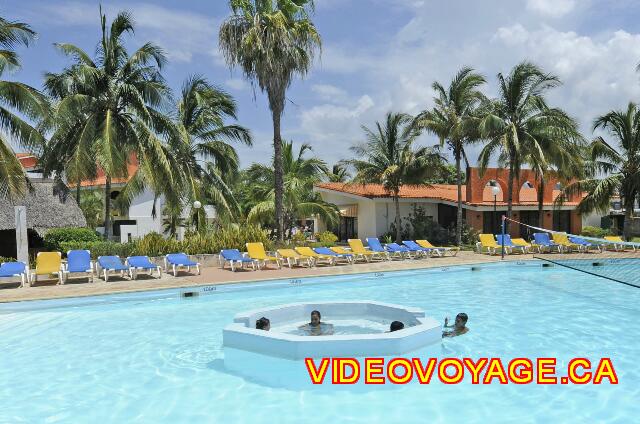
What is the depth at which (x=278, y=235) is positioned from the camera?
21906 mm

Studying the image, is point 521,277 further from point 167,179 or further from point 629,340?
point 167,179

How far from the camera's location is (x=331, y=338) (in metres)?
7.60

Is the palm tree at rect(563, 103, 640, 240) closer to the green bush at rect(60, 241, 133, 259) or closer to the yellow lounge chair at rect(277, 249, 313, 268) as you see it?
the yellow lounge chair at rect(277, 249, 313, 268)

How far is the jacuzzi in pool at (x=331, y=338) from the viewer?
7574mm

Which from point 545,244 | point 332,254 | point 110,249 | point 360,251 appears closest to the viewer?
point 110,249

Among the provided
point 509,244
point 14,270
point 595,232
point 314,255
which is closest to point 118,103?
point 14,270

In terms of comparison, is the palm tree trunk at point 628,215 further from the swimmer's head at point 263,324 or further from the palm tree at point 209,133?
the swimmer's head at point 263,324

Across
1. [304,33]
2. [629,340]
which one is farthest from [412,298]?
[304,33]

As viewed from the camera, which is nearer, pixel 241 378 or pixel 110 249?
pixel 241 378

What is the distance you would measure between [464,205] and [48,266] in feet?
72.2

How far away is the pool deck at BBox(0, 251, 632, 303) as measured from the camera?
44.3ft

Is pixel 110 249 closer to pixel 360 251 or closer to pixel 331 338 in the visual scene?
pixel 360 251

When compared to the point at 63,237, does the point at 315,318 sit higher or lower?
lower

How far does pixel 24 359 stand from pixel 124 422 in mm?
3767
